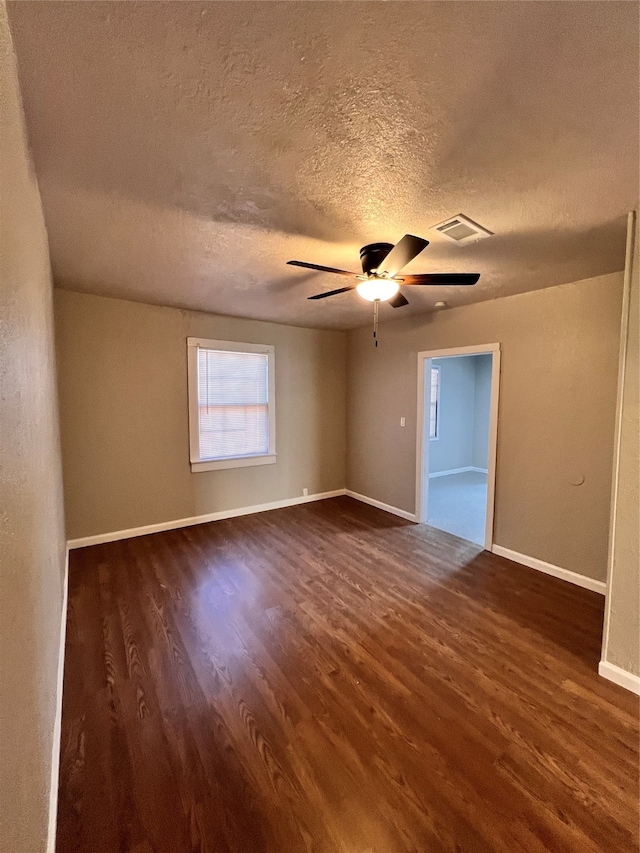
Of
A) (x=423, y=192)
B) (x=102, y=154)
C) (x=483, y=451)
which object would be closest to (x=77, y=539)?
(x=102, y=154)

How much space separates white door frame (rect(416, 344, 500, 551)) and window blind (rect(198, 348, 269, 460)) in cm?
194

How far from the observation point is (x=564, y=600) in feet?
8.74

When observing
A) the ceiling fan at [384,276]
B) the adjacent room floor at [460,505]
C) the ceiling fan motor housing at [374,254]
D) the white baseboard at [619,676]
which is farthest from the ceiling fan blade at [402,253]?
the adjacent room floor at [460,505]

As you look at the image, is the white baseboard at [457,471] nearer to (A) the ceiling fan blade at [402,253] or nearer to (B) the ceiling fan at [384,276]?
(B) the ceiling fan at [384,276]

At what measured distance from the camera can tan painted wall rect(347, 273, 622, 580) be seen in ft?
8.96

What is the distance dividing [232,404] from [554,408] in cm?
337

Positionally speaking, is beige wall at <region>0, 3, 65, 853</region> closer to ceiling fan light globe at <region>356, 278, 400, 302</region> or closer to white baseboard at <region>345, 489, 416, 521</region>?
ceiling fan light globe at <region>356, 278, 400, 302</region>

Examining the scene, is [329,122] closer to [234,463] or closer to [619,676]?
[619,676]

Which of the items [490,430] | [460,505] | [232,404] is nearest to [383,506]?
[460,505]

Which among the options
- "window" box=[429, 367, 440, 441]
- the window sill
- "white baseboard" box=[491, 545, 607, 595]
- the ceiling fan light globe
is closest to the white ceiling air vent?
the ceiling fan light globe

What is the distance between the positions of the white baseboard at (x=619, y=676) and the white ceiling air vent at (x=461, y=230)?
2520 mm

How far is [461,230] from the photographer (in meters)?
1.97

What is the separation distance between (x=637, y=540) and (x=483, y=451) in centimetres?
523

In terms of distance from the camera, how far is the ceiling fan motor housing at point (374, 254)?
84.0 inches
